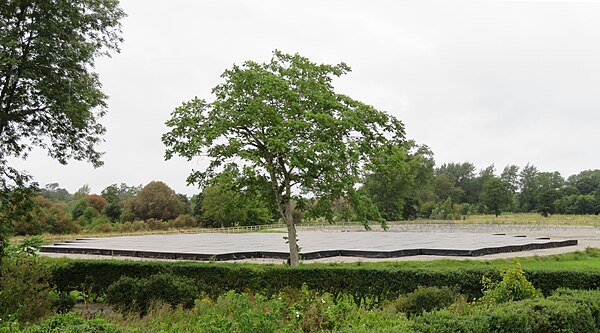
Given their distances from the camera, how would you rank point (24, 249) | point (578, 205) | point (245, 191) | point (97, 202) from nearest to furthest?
point (24, 249) → point (245, 191) → point (97, 202) → point (578, 205)

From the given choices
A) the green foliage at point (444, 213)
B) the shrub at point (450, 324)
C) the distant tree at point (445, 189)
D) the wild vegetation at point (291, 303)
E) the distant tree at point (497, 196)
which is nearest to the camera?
the shrub at point (450, 324)

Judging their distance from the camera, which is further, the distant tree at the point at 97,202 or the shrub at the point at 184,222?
the distant tree at the point at 97,202

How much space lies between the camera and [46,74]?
12.0 metres

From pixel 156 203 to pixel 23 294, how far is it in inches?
2547

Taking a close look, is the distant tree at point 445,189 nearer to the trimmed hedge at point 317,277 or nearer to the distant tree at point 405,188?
the distant tree at point 405,188

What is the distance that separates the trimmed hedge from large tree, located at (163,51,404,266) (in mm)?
2798

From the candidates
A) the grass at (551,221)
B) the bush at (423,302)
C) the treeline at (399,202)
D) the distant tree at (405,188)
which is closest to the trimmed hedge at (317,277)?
the bush at (423,302)

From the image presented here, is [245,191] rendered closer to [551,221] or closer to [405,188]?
[551,221]

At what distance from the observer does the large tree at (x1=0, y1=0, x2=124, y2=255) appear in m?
11.5

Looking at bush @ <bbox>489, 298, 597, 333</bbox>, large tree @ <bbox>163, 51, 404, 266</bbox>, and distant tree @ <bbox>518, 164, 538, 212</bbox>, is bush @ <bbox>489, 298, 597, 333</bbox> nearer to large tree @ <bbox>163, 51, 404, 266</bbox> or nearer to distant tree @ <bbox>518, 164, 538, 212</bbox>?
large tree @ <bbox>163, 51, 404, 266</bbox>

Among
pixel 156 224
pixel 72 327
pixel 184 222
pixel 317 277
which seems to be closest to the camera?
pixel 72 327

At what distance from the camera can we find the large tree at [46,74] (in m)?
11.5

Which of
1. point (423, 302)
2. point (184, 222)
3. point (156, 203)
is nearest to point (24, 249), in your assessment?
point (423, 302)

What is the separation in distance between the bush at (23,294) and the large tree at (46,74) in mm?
2697
